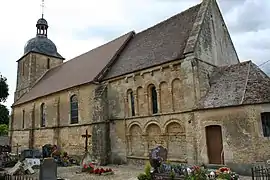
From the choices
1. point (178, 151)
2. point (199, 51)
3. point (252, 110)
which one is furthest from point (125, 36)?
point (252, 110)

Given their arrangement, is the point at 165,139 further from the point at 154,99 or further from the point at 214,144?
the point at 214,144

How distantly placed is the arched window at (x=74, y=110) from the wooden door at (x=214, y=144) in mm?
12959

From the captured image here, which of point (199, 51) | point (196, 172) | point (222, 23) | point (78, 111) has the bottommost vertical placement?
point (196, 172)

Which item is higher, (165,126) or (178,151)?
(165,126)

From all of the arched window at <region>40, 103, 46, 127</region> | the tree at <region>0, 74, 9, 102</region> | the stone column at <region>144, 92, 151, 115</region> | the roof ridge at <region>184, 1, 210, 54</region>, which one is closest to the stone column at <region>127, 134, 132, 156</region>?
the stone column at <region>144, 92, 151, 115</region>

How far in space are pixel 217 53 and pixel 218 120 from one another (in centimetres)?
688

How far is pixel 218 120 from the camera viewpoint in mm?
14805

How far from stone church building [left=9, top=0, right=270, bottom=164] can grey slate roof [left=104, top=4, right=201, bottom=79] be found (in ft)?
0.36

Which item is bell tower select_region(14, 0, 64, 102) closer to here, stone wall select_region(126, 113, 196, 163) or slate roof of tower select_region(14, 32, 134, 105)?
slate roof of tower select_region(14, 32, 134, 105)

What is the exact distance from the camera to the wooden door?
15.0m

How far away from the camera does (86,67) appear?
26016 millimetres

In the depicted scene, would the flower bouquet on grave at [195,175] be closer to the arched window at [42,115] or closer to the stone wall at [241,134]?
the stone wall at [241,134]

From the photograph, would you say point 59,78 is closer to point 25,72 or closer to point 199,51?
point 25,72

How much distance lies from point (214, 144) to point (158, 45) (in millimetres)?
9318
